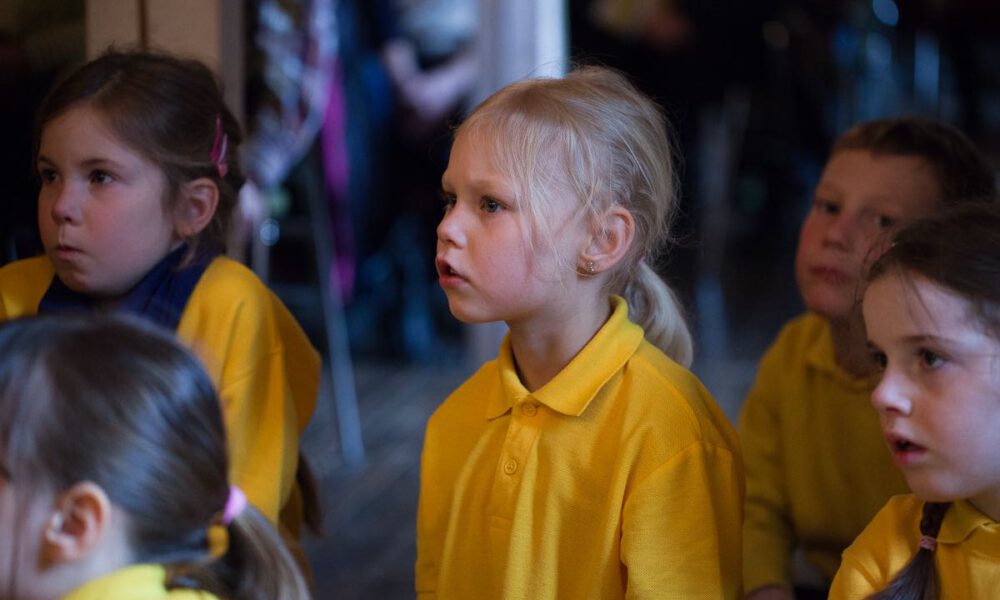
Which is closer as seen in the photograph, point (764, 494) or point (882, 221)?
point (882, 221)

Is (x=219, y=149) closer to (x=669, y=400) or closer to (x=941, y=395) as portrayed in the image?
(x=669, y=400)

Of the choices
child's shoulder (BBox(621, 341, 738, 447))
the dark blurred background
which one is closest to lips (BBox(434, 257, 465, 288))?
child's shoulder (BBox(621, 341, 738, 447))

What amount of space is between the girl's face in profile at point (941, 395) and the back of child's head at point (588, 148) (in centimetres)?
34

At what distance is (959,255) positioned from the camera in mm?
1062

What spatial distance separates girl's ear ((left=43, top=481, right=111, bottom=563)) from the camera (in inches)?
35.2

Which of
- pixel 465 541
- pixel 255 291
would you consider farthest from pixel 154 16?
pixel 465 541

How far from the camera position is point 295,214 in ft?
11.6

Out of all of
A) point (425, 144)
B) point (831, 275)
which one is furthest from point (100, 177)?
point (425, 144)

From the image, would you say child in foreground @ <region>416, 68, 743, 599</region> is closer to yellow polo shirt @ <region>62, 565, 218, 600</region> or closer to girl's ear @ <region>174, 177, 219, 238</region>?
girl's ear @ <region>174, 177, 219, 238</region>

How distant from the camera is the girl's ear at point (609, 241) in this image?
1.31 metres

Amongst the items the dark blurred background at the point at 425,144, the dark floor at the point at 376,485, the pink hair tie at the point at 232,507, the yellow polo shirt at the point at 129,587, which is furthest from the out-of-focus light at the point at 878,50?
the yellow polo shirt at the point at 129,587

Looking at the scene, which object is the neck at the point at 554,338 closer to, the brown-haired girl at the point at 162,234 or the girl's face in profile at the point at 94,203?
the brown-haired girl at the point at 162,234

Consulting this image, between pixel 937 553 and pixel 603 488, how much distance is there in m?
0.33

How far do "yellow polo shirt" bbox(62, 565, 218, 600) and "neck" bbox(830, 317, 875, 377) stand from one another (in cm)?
76
